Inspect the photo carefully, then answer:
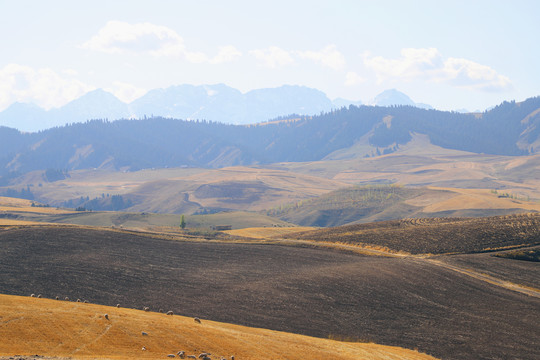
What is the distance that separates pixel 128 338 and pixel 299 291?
28180 millimetres

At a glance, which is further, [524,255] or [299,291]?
[524,255]

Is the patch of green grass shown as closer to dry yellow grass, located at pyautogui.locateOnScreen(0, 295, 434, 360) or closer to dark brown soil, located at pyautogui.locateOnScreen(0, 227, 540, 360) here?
dark brown soil, located at pyautogui.locateOnScreen(0, 227, 540, 360)

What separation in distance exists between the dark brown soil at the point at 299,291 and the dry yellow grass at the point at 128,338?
278 inches

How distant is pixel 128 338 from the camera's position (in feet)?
122

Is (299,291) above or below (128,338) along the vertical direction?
below

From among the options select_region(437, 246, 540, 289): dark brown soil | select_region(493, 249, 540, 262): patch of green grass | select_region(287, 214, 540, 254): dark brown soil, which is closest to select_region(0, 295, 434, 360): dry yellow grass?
select_region(437, 246, 540, 289): dark brown soil

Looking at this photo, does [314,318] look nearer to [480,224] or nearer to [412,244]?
[412,244]

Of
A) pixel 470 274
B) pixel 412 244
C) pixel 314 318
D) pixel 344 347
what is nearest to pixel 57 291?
pixel 314 318

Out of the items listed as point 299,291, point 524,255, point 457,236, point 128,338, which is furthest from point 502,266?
point 128,338

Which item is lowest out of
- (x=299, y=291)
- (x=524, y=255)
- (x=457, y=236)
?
(x=299, y=291)

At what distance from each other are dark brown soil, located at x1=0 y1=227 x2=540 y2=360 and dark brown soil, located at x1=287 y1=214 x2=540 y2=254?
644 inches

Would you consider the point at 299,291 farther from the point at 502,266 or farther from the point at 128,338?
the point at 502,266

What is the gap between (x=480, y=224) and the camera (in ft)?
346

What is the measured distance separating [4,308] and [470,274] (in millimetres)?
58885
